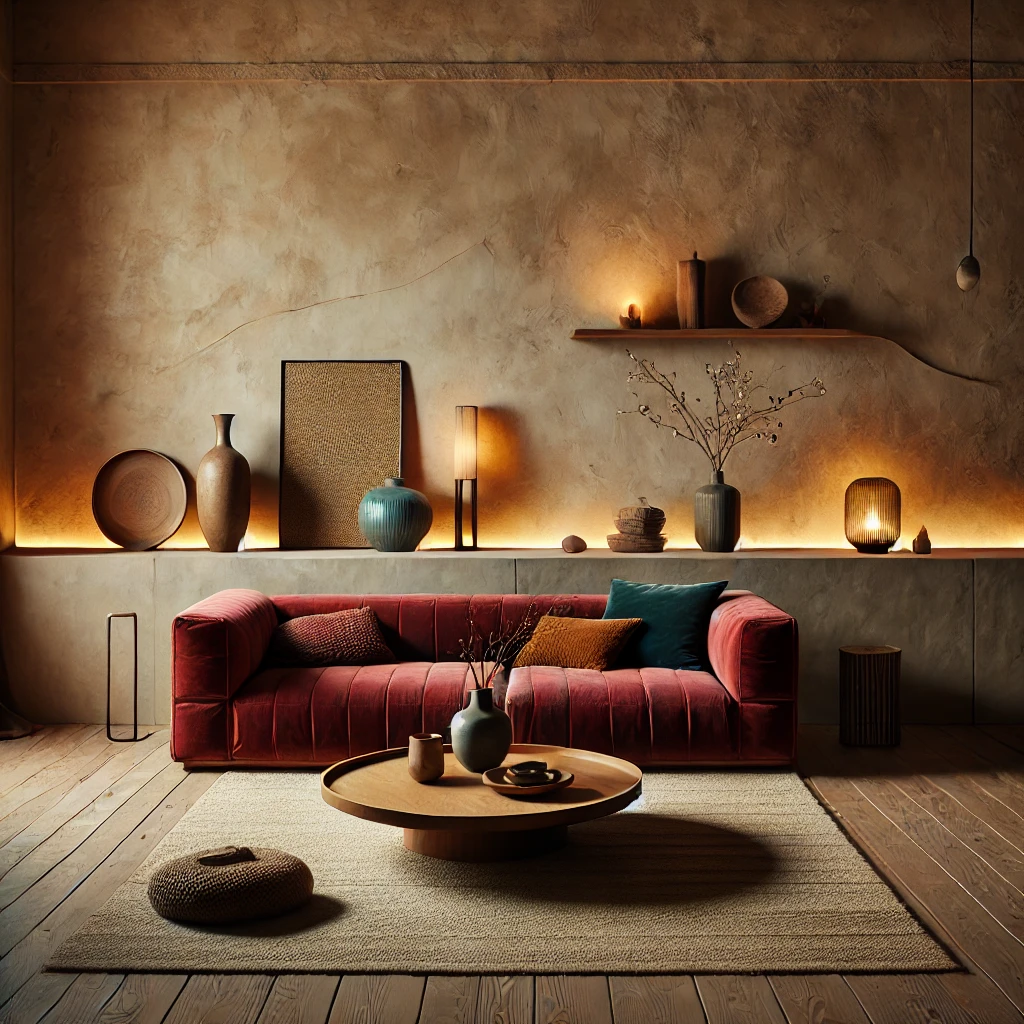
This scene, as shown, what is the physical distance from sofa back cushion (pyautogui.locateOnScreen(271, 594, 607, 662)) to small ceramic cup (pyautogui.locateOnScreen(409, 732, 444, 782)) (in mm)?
1569

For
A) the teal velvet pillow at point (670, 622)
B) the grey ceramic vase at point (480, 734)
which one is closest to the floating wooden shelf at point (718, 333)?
the teal velvet pillow at point (670, 622)

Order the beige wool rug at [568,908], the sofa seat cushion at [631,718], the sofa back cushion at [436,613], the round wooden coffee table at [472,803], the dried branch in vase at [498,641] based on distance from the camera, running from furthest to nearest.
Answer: the sofa back cushion at [436,613] → the dried branch in vase at [498,641] → the sofa seat cushion at [631,718] → the round wooden coffee table at [472,803] → the beige wool rug at [568,908]

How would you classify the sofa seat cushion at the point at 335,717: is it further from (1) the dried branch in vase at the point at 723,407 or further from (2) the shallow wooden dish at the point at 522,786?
(1) the dried branch in vase at the point at 723,407

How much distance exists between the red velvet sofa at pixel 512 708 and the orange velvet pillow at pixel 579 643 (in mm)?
185

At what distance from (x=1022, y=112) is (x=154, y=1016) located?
234 inches

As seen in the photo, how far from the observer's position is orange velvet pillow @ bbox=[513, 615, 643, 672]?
15.2ft

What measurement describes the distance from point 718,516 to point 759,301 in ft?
3.94

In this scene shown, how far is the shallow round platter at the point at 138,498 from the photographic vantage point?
579 centimetres

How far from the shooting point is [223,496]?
5566mm

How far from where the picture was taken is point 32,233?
19.2 feet

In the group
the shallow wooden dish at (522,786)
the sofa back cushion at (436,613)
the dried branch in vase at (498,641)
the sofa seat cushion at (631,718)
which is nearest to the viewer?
the shallow wooden dish at (522,786)

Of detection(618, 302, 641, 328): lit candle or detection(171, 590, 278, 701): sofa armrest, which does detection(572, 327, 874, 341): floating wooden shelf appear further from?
detection(171, 590, 278, 701): sofa armrest

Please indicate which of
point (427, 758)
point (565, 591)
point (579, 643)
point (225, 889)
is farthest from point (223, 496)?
point (225, 889)

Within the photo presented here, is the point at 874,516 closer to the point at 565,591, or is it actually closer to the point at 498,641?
the point at 565,591
